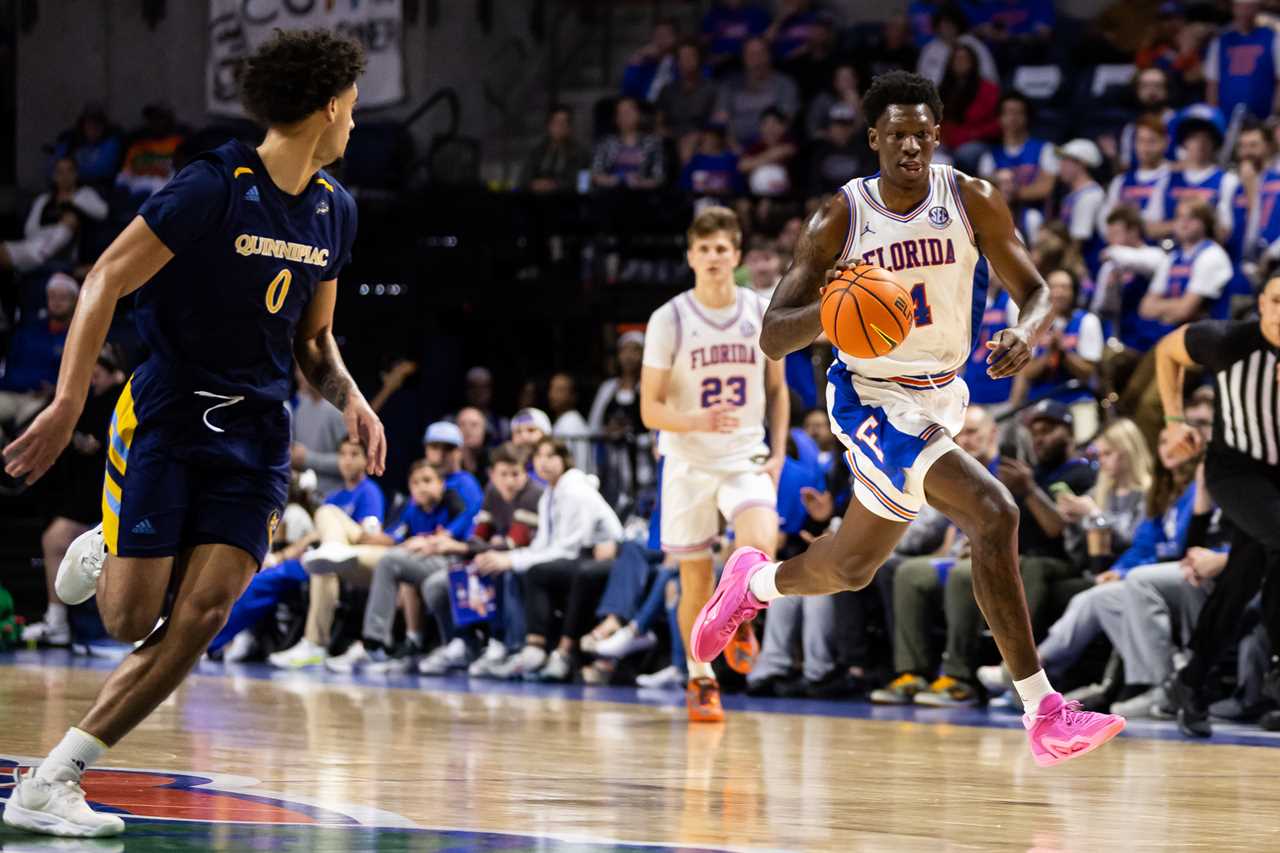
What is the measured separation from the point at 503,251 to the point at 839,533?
28.9 ft

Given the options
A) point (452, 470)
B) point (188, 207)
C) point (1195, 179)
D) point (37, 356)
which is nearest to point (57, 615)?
point (37, 356)

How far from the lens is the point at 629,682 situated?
10.1m

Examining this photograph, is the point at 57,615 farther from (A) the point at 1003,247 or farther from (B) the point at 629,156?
(A) the point at 1003,247

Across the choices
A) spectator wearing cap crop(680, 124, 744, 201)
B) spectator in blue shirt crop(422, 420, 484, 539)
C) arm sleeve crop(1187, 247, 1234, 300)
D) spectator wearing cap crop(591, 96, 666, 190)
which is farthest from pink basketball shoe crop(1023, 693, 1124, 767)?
spectator wearing cap crop(591, 96, 666, 190)

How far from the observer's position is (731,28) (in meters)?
15.6

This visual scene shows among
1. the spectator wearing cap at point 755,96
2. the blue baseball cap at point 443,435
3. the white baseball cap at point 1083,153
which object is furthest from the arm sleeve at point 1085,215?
the blue baseball cap at point 443,435

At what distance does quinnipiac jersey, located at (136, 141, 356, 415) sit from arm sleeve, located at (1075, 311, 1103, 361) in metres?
6.44

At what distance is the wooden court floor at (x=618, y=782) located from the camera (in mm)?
4285

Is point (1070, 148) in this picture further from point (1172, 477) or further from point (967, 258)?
point (967, 258)

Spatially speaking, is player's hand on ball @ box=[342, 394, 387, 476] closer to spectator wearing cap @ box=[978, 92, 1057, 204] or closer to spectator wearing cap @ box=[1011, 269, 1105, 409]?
spectator wearing cap @ box=[1011, 269, 1105, 409]

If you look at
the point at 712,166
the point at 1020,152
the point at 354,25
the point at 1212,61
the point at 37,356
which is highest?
the point at 354,25

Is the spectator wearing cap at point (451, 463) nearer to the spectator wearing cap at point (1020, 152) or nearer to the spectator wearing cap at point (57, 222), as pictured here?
the spectator wearing cap at point (1020, 152)

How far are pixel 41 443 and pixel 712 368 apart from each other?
447 centimetres

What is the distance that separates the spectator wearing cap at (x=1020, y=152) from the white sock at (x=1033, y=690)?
7384 millimetres
